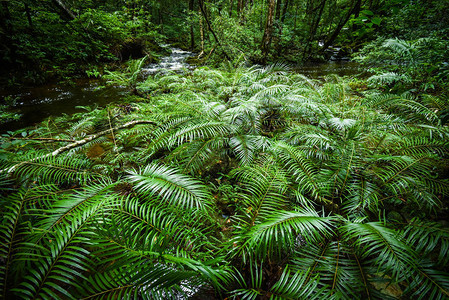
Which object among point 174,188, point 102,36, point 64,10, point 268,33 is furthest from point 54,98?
point 268,33

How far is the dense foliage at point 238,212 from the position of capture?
100cm

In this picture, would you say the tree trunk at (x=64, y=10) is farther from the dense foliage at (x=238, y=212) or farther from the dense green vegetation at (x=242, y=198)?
the dense foliage at (x=238, y=212)

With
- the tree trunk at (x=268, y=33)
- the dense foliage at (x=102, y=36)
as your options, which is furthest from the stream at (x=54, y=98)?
the tree trunk at (x=268, y=33)

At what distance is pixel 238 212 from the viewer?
73.7 inches

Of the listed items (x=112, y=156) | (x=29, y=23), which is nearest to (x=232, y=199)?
(x=112, y=156)

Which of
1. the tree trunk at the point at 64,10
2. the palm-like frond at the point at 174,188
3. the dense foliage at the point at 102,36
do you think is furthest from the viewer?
the tree trunk at the point at 64,10

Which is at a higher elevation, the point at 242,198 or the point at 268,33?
the point at 268,33

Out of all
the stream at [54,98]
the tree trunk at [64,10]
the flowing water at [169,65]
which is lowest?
the stream at [54,98]

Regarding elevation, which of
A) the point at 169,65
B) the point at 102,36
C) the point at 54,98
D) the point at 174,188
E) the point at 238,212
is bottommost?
the point at 238,212

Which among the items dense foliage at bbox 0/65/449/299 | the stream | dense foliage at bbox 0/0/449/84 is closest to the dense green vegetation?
dense foliage at bbox 0/65/449/299

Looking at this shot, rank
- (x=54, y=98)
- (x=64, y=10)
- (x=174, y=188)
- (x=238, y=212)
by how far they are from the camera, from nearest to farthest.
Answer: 1. (x=174, y=188)
2. (x=238, y=212)
3. (x=54, y=98)
4. (x=64, y=10)

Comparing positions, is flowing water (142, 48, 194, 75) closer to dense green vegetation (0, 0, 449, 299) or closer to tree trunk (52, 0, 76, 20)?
tree trunk (52, 0, 76, 20)

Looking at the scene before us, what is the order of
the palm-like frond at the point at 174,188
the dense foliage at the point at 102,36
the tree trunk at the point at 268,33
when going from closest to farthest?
the palm-like frond at the point at 174,188
the dense foliage at the point at 102,36
the tree trunk at the point at 268,33

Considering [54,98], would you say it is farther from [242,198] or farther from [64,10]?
[242,198]
